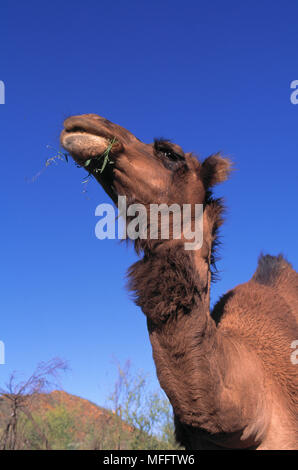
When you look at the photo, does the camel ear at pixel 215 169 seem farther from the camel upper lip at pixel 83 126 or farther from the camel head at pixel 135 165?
the camel upper lip at pixel 83 126

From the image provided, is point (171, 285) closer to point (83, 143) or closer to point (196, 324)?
point (196, 324)

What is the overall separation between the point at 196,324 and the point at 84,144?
4.82 feet

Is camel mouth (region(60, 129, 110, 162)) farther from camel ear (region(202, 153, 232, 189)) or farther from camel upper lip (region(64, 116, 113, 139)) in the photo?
camel ear (region(202, 153, 232, 189))

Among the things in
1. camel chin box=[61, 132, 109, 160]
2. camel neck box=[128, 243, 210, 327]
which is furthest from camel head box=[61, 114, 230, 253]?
camel neck box=[128, 243, 210, 327]

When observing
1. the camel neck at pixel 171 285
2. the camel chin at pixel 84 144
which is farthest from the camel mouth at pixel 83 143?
the camel neck at pixel 171 285

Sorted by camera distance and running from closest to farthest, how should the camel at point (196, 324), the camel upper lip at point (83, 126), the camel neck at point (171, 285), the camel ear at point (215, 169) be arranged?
the camel at point (196, 324), the camel neck at point (171, 285), the camel upper lip at point (83, 126), the camel ear at point (215, 169)

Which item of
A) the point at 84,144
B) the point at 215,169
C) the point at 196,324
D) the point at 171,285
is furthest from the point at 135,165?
the point at 196,324

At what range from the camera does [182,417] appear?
124 inches

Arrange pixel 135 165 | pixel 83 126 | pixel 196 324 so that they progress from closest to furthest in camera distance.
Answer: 1. pixel 196 324
2. pixel 83 126
3. pixel 135 165

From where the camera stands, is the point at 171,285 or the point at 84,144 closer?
the point at 171,285

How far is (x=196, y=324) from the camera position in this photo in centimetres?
319

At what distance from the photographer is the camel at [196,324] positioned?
3109 millimetres

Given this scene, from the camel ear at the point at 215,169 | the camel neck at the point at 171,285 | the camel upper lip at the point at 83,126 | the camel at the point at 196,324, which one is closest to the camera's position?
the camel at the point at 196,324
